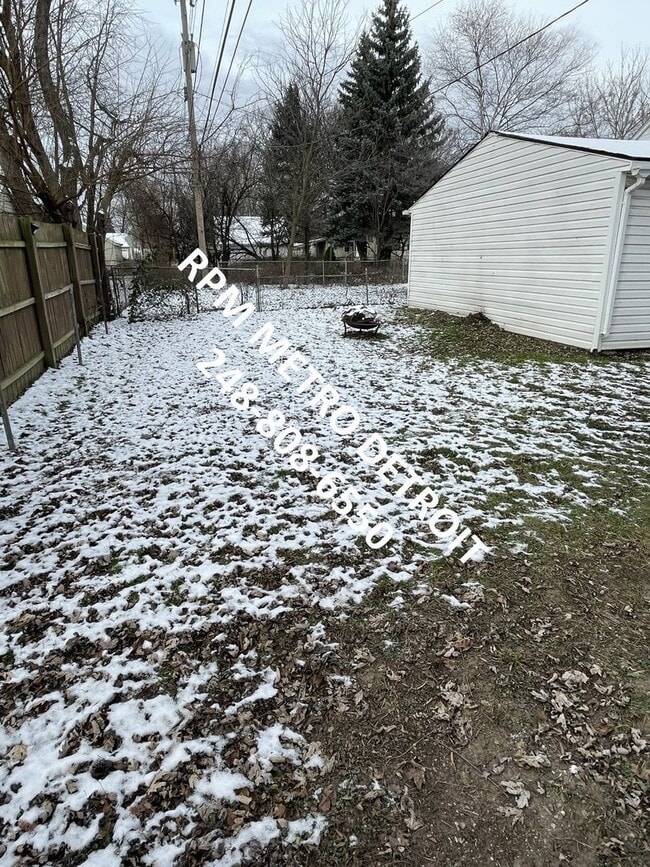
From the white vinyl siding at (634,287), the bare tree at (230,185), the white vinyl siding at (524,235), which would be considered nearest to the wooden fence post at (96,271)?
the white vinyl siding at (524,235)

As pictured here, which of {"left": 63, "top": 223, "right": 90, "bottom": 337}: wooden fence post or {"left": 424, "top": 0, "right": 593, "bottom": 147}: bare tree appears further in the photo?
{"left": 424, "top": 0, "right": 593, "bottom": 147}: bare tree

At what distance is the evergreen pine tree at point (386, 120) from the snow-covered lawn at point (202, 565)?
19.6 metres

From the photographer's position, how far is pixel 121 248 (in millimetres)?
39781

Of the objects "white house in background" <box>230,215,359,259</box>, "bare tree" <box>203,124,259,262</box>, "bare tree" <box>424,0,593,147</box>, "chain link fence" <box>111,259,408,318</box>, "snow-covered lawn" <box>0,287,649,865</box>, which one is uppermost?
"bare tree" <box>424,0,593,147</box>

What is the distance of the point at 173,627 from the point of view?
8.28ft

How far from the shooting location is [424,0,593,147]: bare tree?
76.2 feet

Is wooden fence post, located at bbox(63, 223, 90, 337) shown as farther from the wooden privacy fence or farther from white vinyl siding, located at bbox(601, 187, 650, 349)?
white vinyl siding, located at bbox(601, 187, 650, 349)

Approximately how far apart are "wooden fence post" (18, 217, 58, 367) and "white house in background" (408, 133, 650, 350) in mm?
8130

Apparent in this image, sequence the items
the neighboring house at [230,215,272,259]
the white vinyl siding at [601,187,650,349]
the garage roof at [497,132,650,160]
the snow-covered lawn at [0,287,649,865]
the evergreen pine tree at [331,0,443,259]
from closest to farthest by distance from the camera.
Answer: the snow-covered lawn at [0,287,649,865] < the garage roof at [497,132,650,160] < the white vinyl siding at [601,187,650,349] < the evergreen pine tree at [331,0,443,259] < the neighboring house at [230,215,272,259]

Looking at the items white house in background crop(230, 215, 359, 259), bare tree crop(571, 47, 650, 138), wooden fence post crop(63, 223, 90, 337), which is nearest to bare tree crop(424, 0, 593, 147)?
bare tree crop(571, 47, 650, 138)

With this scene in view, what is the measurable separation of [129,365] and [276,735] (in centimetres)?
701

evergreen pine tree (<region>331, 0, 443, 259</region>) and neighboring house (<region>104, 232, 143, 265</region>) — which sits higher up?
evergreen pine tree (<region>331, 0, 443, 259</region>)

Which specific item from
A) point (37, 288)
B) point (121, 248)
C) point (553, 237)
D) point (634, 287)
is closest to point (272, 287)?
point (553, 237)

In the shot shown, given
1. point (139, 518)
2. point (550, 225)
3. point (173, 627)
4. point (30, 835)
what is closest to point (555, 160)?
point (550, 225)
